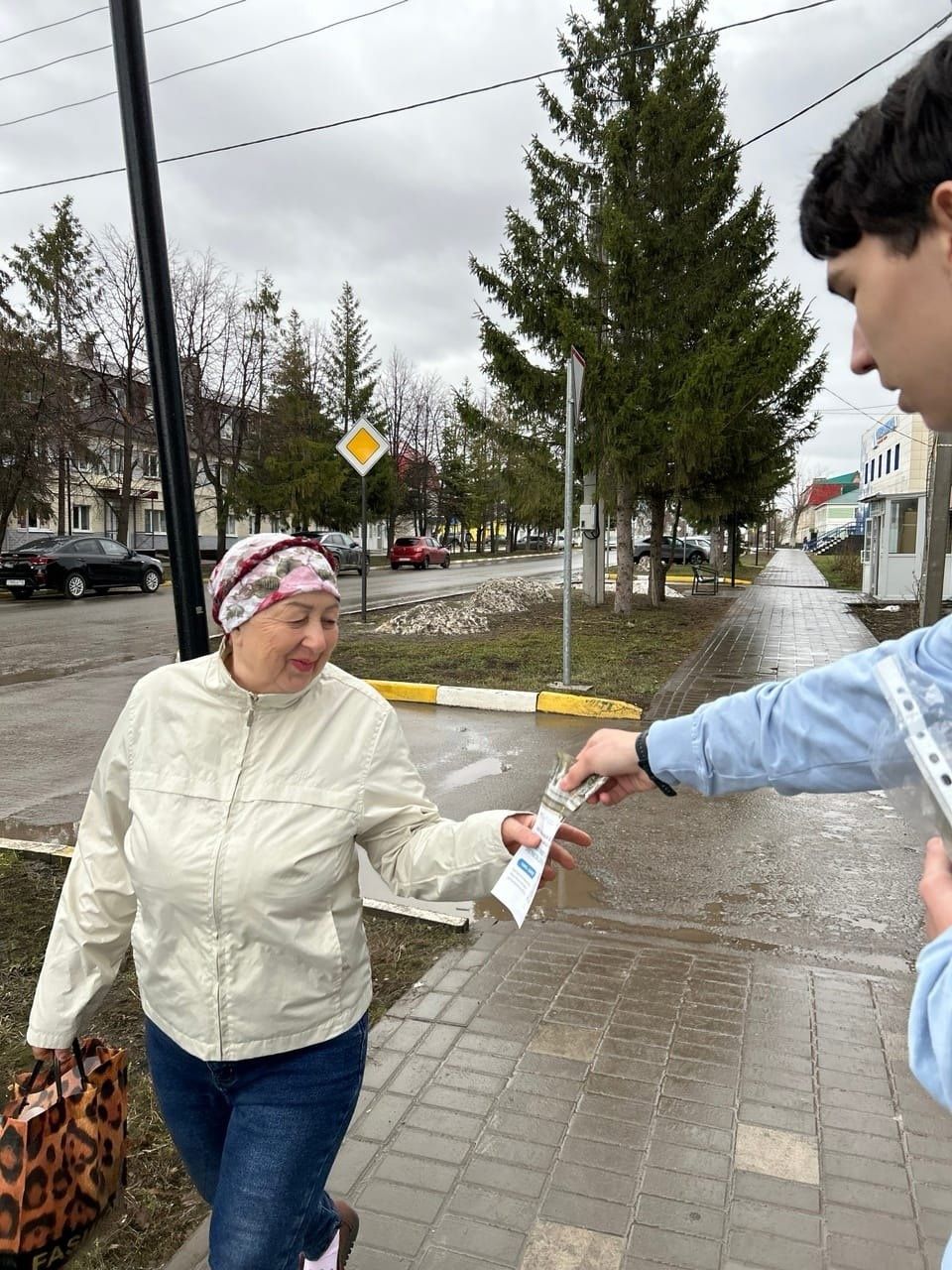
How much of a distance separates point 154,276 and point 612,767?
3.01m

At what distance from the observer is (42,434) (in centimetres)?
2456

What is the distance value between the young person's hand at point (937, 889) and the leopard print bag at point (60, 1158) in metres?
1.70

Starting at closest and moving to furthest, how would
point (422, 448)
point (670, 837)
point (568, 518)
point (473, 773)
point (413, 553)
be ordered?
point (670, 837) → point (473, 773) → point (568, 518) → point (413, 553) → point (422, 448)

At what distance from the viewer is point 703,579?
102 ft

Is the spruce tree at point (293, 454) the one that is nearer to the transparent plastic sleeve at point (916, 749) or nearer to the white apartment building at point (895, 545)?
the white apartment building at point (895, 545)

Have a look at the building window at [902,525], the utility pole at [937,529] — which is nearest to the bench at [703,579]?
the building window at [902,525]

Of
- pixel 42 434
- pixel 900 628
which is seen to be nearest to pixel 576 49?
pixel 900 628

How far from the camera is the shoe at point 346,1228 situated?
216 cm

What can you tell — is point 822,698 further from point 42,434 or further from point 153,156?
point 42,434

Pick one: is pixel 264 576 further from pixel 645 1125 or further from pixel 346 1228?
pixel 645 1125

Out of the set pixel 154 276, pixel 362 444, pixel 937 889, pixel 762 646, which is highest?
pixel 362 444

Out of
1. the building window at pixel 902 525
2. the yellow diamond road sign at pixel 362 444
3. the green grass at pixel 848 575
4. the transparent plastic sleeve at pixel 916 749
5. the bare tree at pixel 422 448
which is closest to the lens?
the transparent plastic sleeve at pixel 916 749

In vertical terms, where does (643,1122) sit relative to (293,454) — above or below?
below

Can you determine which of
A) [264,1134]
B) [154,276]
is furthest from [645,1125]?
[154,276]
